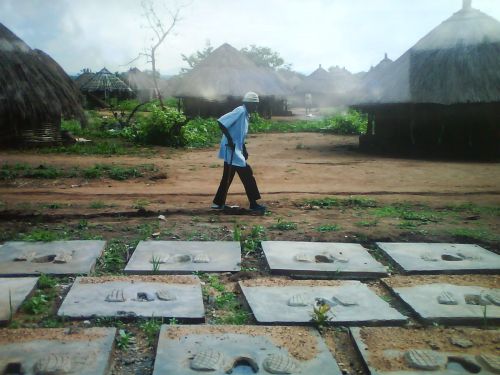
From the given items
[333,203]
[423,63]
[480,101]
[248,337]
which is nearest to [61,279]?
[248,337]

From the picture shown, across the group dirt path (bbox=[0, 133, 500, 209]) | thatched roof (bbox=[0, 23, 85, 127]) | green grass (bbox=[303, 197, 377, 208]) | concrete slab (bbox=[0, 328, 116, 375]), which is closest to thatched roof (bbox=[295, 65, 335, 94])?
dirt path (bbox=[0, 133, 500, 209])

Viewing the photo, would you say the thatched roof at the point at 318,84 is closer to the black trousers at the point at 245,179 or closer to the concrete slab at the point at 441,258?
the black trousers at the point at 245,179

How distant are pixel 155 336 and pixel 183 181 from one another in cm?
619

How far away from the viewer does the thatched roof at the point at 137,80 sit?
39.5 m

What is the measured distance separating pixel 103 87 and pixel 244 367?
99.9 ft

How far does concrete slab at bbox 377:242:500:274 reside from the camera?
4.46 meters

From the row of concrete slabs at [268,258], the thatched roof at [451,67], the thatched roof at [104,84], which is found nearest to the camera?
the row of concrete slabs at [268,258]

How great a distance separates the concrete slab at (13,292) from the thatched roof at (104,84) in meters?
28.2

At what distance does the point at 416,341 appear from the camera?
3.22m

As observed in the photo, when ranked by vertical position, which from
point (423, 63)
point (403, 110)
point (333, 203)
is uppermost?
point (423, 63)

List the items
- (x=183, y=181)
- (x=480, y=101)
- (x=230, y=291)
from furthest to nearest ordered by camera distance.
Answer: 1. (x=480, y=101)
2. (x=183, y=181)
3. (x=230, y=291)

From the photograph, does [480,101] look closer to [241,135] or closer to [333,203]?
[333,203]

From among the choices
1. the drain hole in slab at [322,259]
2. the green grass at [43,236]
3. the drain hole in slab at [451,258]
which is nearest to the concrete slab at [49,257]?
the green grass at [43,236]

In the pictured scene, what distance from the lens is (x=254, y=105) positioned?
636cm
